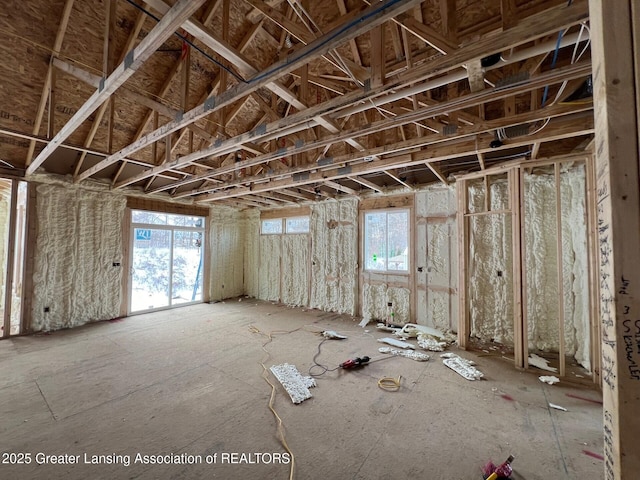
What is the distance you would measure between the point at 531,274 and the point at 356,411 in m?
3.54

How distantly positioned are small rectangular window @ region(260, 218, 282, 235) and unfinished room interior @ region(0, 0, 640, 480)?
1.05m

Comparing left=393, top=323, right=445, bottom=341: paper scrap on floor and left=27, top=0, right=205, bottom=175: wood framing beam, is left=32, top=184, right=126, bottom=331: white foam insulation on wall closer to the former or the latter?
left=27, top=0, right=205, bottom=175: wood framing beam

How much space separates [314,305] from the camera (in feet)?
21.5

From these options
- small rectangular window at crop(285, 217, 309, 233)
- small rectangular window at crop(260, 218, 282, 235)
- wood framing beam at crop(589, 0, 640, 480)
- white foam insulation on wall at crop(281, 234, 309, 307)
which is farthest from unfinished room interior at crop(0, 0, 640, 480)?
small rectangular window at crop(260, 218, 282, 235)

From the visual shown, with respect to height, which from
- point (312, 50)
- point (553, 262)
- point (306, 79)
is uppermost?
point (306, 79)

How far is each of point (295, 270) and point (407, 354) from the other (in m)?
3.88

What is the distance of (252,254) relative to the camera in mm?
8008

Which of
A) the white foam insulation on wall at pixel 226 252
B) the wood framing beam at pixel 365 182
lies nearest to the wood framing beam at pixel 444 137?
the wood framing beam at pixel 365 182

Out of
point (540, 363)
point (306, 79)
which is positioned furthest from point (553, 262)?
point (306, 79)

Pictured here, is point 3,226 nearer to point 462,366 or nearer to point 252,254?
point 252,254

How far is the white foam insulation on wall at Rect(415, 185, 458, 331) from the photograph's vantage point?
15.4 feet

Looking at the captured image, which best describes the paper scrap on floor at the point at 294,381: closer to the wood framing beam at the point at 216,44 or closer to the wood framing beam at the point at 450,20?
the wood framing beam at the point at 216,44

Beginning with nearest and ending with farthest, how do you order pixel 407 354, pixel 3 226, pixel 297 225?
pixel 407 354 < pixel 3 226 < pixel 297 225

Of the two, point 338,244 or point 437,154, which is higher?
point 437,154
